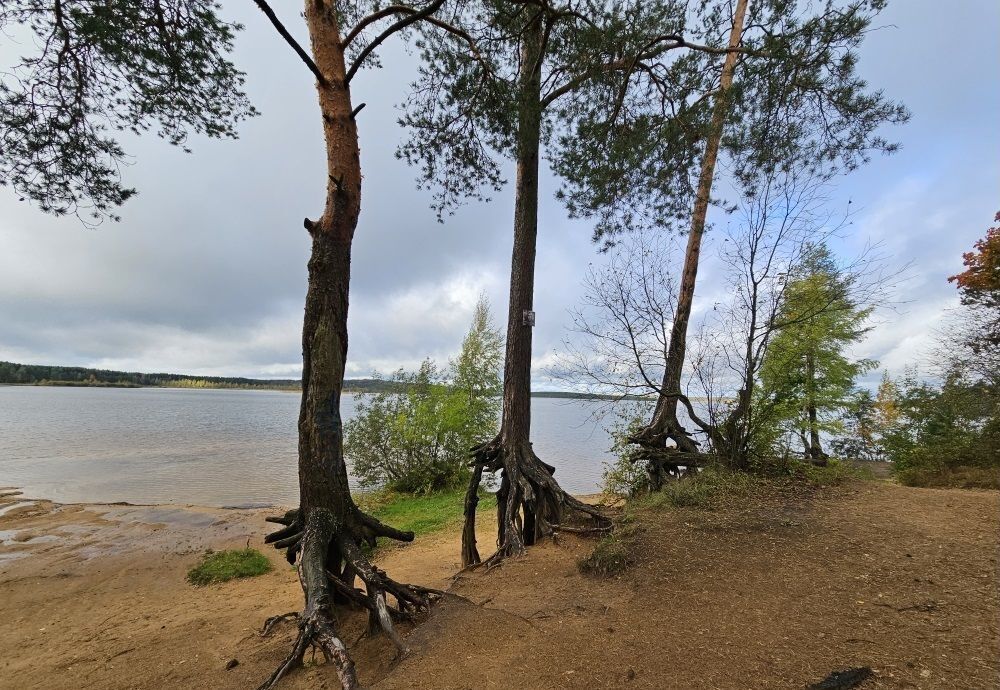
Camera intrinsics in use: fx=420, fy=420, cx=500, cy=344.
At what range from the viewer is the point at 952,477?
25.3 feet

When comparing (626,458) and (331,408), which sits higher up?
(331,408)

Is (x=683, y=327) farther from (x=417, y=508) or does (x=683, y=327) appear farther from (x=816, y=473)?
(x=417, y=508)

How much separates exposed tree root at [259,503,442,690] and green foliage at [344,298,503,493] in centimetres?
891

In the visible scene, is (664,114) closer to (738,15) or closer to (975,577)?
(738,15)

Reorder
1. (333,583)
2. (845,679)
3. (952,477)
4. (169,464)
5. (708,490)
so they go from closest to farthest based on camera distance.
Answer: (845,679), (333,583), (708,490), (952,477), (169,464)

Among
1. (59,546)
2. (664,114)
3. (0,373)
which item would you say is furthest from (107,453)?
(0,373)

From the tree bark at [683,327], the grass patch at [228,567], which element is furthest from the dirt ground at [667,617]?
the tree bark at [683,327]

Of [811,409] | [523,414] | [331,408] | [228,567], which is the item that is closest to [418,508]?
[228,567]

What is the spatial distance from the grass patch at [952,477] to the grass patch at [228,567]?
38.6 feet

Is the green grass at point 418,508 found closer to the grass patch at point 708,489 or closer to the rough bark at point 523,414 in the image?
the rough bark at point 523,414

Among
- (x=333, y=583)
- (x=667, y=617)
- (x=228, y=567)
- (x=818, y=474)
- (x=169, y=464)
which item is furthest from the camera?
(x=169, y=464)

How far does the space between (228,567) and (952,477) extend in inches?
502

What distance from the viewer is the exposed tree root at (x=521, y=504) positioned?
203 inches

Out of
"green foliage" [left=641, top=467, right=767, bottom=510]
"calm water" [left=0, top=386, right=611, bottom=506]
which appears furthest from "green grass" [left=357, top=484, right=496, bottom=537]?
"green foliage" [left=641, top=467, right=767, bottom=510]
